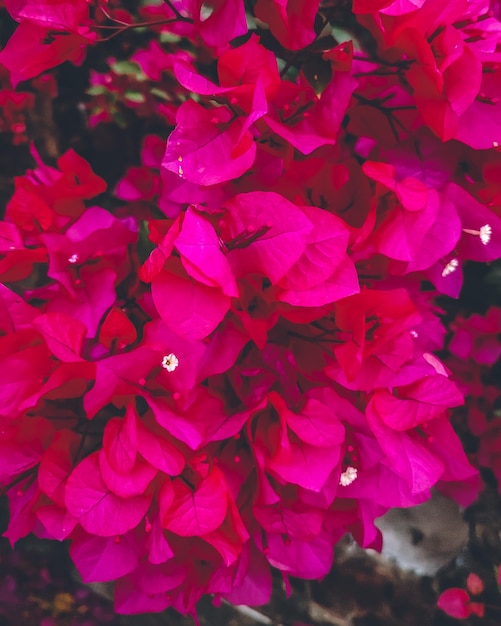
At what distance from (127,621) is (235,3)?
998 mm

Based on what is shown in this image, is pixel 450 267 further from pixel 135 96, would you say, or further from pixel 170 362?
pixel 135 96

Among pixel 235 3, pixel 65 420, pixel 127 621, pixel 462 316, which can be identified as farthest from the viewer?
pixel 127 621

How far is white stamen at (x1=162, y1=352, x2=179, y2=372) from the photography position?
1.65 feet

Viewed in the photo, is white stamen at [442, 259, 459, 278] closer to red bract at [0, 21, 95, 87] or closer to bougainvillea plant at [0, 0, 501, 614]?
bougainvillea plant at [0, 0, 501, 614]

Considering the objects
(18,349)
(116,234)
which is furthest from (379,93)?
(18,349)

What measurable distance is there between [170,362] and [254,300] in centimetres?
9

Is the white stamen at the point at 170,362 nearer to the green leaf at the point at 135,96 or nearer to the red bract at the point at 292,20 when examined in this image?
the red bract at the point at 292,20

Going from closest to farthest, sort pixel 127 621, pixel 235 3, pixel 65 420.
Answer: pixel 235 3 < pixel 65 420 < pixel 127 621

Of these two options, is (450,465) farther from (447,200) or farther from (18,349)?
(18,349)

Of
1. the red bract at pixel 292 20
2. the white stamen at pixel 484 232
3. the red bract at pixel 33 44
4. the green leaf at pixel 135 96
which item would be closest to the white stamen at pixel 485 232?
the white stamen at pixel 484 232

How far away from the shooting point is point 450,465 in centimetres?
60

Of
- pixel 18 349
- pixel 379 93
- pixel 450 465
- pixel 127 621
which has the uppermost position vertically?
pixel 379 93

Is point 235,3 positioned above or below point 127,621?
above

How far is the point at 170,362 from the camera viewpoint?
1.65 feet
